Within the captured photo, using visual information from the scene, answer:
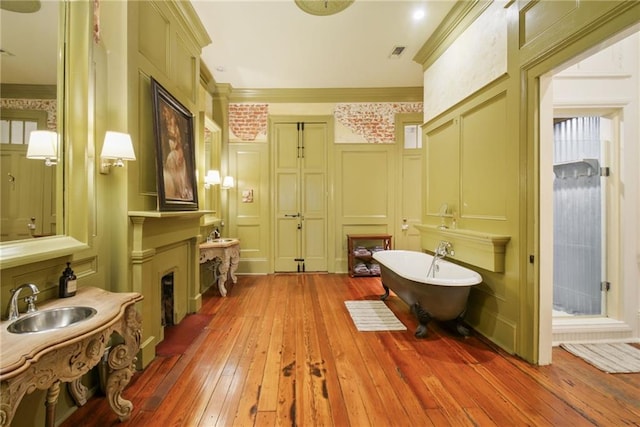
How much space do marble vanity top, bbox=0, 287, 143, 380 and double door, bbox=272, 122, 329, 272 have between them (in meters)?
3.61

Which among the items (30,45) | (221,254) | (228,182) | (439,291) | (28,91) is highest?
(30,45)

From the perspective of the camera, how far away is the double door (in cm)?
518

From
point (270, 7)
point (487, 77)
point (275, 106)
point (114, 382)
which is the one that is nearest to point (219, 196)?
point (275, 106)

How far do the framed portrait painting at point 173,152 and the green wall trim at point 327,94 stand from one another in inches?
93.3

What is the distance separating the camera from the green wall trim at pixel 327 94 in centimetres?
505

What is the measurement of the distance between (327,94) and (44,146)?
4312mm

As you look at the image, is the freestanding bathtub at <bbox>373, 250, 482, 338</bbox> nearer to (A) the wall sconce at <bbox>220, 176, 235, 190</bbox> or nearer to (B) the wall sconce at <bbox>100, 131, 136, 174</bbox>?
(B) the wall sconce at <bbox>100, 131, 136, 174</bbox>

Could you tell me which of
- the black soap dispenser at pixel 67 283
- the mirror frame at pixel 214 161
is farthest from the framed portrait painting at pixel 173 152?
the mirror frame at pixel 214 161

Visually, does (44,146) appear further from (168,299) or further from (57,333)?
(168,299)

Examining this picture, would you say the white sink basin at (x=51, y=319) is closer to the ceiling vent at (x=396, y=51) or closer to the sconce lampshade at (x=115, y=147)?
the sconce lampshade at (x=115, y=147)

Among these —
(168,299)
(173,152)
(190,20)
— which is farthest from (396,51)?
(168,299)

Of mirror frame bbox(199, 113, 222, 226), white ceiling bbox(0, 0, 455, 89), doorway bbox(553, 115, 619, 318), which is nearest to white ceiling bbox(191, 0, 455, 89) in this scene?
white ceiling bbox(0, 0, 455, 89)

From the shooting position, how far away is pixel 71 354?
3.79 ft

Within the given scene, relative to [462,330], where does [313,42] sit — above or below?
above
